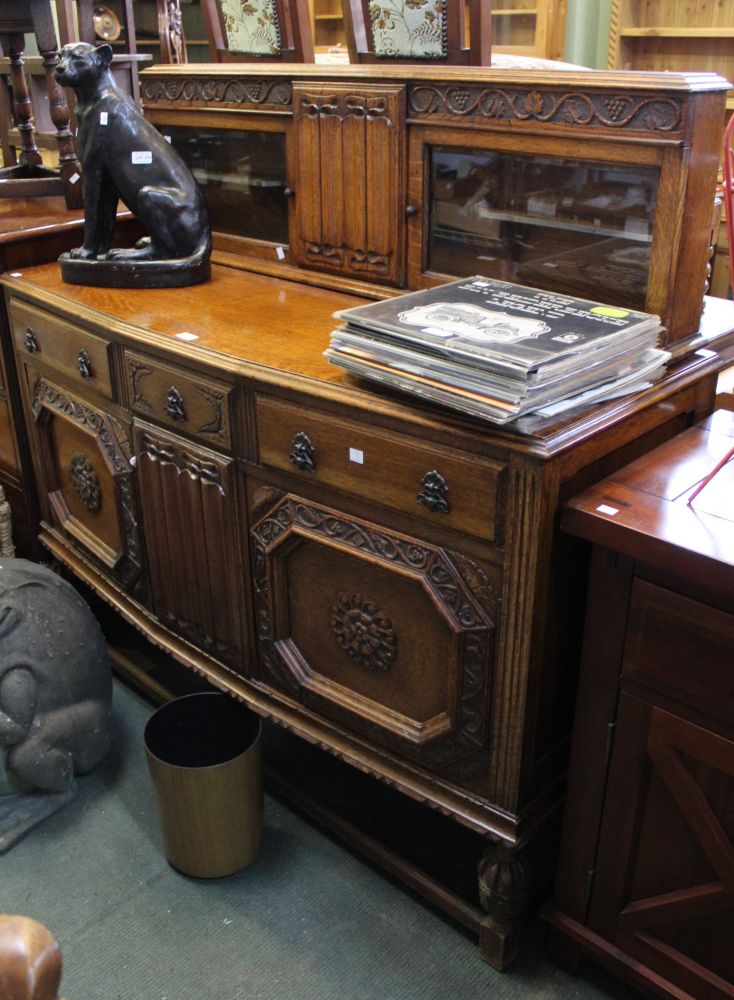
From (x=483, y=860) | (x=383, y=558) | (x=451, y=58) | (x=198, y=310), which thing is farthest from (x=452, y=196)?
(x=483, y=860)

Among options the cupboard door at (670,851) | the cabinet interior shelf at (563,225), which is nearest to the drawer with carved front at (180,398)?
the cabinet interior shelf at (563,225)

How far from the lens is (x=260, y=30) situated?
73.7 inches

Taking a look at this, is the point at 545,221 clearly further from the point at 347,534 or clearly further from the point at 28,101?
the point at 28,101

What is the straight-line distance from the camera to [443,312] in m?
1.32

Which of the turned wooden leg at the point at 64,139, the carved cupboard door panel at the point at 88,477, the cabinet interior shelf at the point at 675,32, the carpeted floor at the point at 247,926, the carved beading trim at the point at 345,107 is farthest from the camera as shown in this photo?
the cabinet interior shelf at the point at 675,32

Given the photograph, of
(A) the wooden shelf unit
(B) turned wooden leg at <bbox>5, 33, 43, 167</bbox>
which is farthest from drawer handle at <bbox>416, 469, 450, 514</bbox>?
(A) the wooden shelf unit

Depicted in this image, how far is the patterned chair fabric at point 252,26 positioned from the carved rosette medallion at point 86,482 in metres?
0.89

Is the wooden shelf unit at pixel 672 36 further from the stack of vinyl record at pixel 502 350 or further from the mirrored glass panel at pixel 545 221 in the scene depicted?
the stack of vinyl record at pixel 502 350

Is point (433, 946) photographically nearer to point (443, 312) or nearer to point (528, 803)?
point (528, 803)

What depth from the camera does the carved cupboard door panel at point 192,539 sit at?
1603 mm

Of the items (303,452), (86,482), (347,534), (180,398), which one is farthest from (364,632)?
(86,482)

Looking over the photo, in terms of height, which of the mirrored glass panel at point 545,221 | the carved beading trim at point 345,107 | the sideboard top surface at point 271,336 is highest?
the carved beading trim at point 345,107

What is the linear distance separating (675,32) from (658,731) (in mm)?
3444

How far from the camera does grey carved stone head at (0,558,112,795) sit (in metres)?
1.75
